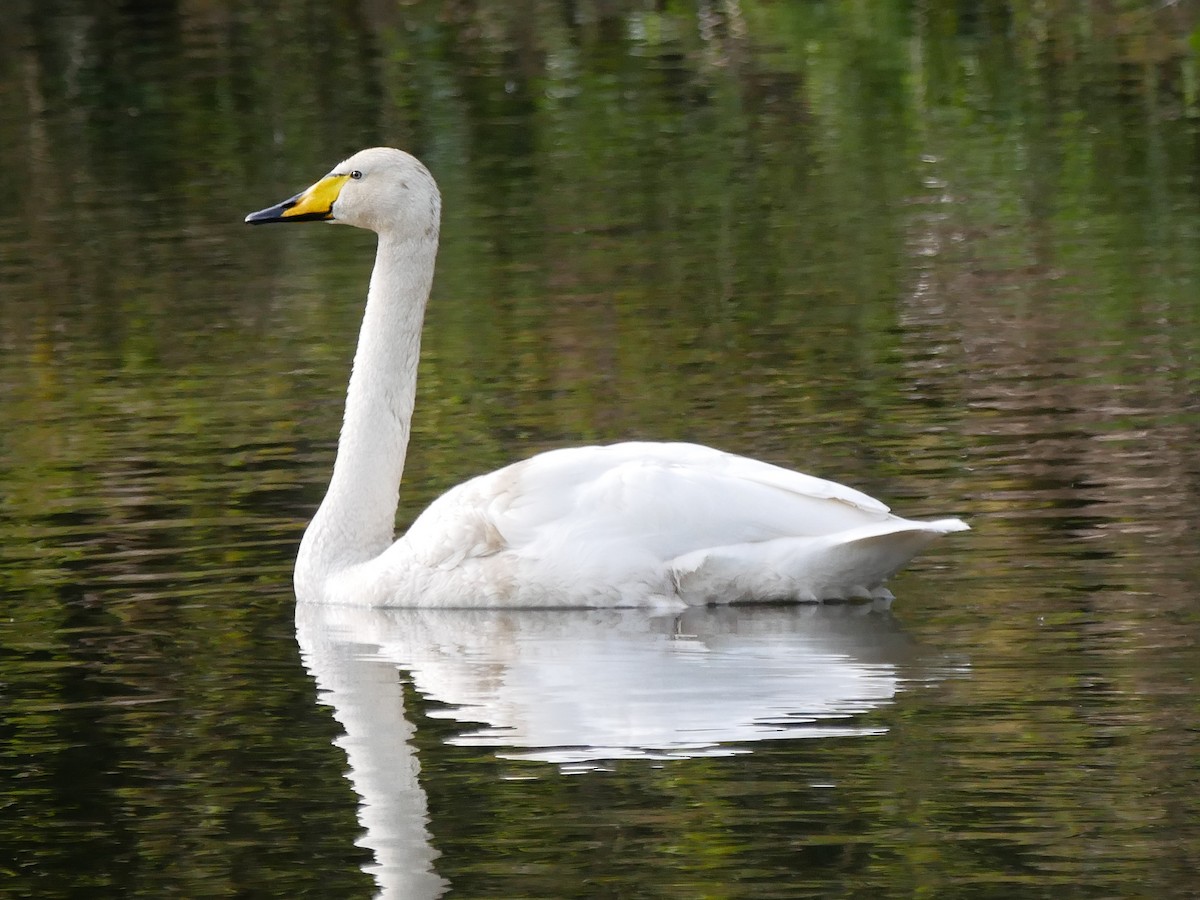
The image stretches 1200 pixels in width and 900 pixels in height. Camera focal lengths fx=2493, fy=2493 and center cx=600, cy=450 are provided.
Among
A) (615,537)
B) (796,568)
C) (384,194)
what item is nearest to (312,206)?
(384,194)

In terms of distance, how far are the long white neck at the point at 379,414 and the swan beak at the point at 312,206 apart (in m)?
0.26

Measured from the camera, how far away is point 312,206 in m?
9.79

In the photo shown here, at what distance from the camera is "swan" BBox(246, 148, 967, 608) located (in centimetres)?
837

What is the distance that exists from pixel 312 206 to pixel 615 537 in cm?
213

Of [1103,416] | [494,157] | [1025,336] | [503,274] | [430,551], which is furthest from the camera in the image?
[494,157]

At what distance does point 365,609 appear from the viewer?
916 centimetres

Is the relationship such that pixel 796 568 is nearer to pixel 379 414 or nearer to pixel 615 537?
pixel 615 537

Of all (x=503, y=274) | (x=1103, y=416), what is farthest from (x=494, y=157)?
(x=1103, y=416)

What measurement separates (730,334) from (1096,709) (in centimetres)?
790

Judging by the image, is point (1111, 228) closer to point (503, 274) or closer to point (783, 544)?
point (503, 274)

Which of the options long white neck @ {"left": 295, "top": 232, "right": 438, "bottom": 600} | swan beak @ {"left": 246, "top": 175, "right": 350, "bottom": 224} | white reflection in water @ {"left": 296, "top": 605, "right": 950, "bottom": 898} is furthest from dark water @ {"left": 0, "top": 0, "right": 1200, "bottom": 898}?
swan beak @ {"left": 246, "top": 175, "right": 350, "bottom": 224}

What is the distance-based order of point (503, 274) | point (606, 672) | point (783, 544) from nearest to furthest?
point (606, 672)
point (783, 544)
point (503, 274)

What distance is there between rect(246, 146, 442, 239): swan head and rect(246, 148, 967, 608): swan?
0.99 meters

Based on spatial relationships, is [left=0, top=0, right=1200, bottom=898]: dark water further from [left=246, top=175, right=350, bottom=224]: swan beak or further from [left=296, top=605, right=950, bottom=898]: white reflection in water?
[left=246, top=175, right=350, bottom=224]: swan beak
